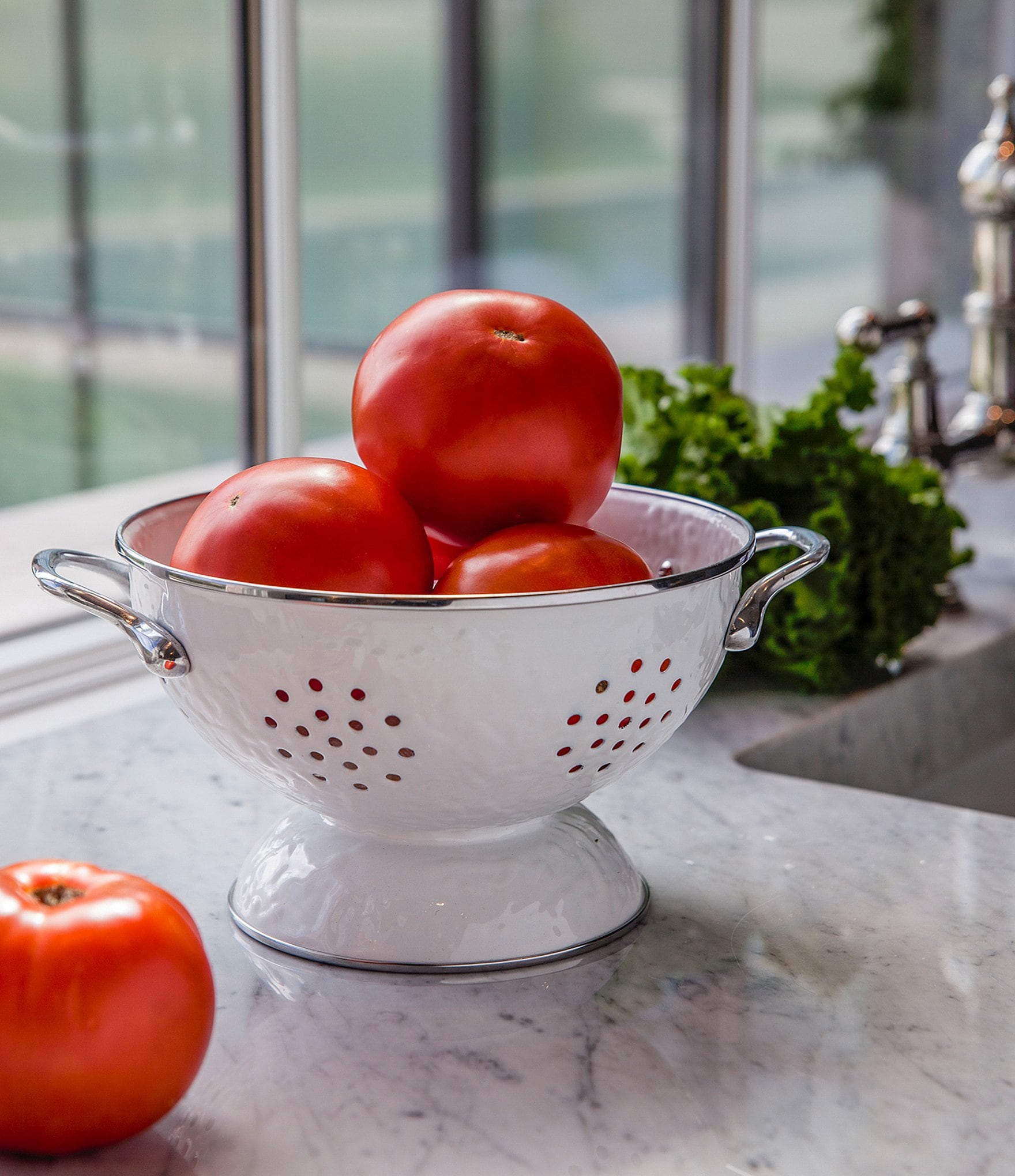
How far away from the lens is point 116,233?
8.45ft

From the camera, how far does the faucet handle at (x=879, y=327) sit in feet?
3.86

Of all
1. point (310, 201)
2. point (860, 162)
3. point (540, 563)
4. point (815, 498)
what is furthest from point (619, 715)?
point (310, 201)

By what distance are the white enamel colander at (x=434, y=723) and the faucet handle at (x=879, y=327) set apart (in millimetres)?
558

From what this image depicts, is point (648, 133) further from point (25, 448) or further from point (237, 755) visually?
point (237, 755)

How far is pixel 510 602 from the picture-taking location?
1.72 feet

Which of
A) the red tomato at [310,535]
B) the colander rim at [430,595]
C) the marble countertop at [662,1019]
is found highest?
the red tomato at [310,535]

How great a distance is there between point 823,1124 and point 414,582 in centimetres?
26

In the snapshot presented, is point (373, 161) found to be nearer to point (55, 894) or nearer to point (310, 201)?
point (310, 201)

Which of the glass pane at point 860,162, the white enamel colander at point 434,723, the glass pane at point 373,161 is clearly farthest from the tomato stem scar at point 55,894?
the glass pane at point 373,161

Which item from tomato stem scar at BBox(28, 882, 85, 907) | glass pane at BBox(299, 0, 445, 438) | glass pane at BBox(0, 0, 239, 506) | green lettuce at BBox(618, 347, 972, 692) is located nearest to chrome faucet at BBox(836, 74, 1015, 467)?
green lettuce at BBox(618, 347, 972, 692)

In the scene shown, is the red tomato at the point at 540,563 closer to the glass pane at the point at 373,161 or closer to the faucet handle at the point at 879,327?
the faucet handle at the point at 879,327

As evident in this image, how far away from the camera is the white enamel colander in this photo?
536 mm

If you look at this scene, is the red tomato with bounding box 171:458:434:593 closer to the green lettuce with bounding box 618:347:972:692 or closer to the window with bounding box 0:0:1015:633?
the green lettuce with bounding box 618:347:972:692

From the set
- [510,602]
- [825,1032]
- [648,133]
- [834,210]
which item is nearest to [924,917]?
[825,1032]
